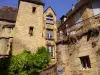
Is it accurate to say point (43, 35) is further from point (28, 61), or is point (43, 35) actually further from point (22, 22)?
point (28, 61)

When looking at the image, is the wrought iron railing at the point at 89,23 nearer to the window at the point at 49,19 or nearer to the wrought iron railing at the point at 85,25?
the wrought iron railing at the point at 85,25

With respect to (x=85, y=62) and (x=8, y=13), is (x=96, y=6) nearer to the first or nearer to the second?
(x=85, y=62)

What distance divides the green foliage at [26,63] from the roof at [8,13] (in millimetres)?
8615

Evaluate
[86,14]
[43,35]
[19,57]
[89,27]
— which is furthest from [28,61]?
[89,27]

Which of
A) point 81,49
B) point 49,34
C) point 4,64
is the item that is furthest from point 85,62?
point 49,34

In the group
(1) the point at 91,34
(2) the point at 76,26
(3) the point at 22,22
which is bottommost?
(1) the point at 91,34

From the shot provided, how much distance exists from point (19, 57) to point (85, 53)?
1184 cm

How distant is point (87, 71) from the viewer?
10.1m

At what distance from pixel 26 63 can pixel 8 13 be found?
39.4ft

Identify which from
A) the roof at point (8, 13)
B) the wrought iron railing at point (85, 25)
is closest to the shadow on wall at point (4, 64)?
the roof at point (8, 13)

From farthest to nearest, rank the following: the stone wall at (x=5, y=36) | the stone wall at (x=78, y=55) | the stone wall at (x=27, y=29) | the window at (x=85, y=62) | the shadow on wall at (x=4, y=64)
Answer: the stone wall at (x=5, y=36), the stone wall at (x=27, y=29), the shadow on wall at (x=4, y=64), the window at (x=85, y=62), the stone wall at (x=78, y=55)

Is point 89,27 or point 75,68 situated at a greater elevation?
point 89,27

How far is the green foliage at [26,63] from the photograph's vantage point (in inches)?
777

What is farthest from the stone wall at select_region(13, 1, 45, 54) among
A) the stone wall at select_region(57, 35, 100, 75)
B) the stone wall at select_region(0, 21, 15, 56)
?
the stone wall at select_region(57, 35, 100, 75)
